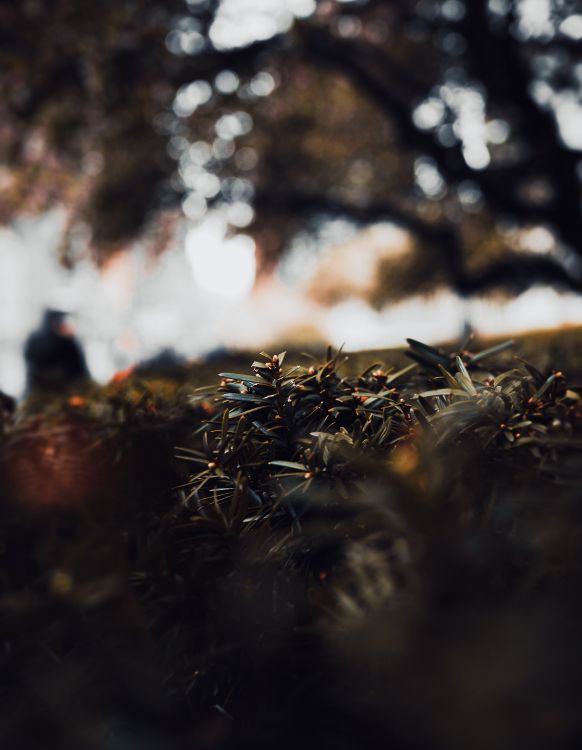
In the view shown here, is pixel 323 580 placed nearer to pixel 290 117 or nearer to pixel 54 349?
pixel 54 349

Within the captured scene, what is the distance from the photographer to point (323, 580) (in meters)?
1.36

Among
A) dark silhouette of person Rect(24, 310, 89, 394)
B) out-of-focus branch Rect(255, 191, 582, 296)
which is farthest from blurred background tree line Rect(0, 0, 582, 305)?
dark silhouette of person Rect(24, 310, 89, 394)

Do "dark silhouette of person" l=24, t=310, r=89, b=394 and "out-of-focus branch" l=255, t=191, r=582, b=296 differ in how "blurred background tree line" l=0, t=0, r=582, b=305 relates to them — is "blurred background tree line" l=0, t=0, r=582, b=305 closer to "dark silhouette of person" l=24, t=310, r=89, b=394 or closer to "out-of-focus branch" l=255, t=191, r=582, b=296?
"out-of-focus branch" l=255, t=191, r=582, b=296

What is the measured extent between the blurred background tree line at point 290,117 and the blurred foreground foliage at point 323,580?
7.42 meters

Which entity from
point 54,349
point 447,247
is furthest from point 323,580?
point 447,247

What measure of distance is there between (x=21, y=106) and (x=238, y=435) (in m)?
9.67

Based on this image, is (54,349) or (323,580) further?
(54,349)

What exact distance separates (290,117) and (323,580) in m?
13.3

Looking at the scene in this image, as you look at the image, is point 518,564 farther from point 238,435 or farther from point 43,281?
point 43,281

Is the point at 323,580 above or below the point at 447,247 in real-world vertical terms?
above

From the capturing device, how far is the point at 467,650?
734 millimetres

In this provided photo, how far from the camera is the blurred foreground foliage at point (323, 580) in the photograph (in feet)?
2.50

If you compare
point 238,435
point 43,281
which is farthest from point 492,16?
point 43,281

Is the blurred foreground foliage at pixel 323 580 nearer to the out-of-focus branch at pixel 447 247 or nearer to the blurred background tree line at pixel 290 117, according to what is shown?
the blurred background tree line at pixel 290 117
